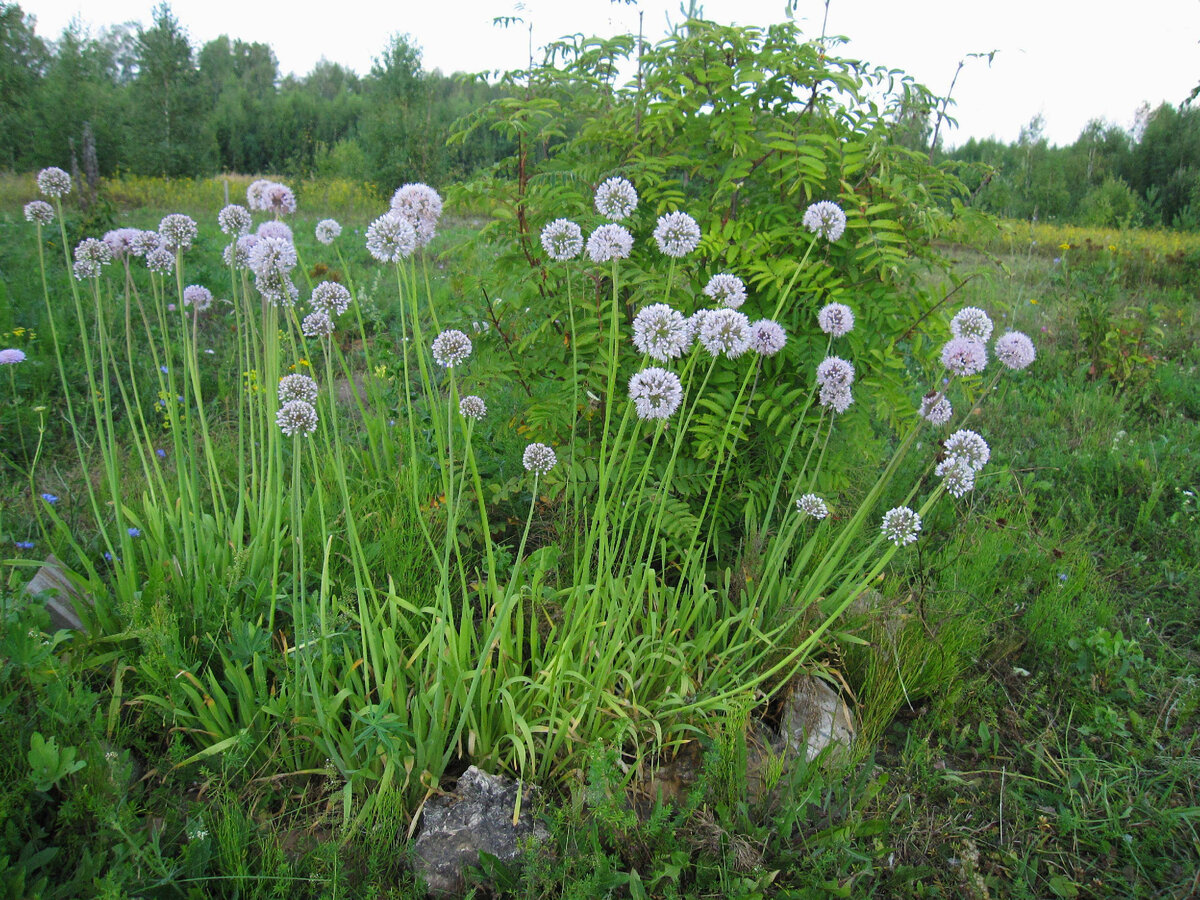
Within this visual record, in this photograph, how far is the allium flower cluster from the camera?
2082mm

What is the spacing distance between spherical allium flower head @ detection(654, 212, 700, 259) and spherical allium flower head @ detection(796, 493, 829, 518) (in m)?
0.95

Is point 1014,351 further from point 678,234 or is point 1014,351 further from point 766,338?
point 678,234

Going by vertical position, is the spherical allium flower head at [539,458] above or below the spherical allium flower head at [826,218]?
below

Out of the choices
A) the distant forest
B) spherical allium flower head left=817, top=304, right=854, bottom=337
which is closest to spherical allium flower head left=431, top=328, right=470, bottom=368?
spherical allium flower head left=817, top=304, right=854, bottom=337

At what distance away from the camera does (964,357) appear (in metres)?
2.11

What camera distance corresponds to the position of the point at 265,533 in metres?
2.29

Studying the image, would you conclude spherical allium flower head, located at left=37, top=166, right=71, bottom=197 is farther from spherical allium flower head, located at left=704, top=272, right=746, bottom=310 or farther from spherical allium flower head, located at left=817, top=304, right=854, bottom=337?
spherical allium flower head, located at left=817, top=304, right=854, bottom=337

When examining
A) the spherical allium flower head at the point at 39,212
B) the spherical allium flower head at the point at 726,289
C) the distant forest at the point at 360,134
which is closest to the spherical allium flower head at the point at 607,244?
the spherical allium flower head at the point at 726,289

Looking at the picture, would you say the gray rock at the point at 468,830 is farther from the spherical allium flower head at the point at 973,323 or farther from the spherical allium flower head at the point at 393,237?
the spherical allium flower head at the point at 973,323

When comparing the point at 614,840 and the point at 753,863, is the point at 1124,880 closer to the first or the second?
the point at 753,863

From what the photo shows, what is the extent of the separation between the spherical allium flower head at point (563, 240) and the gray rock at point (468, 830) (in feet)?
5.09

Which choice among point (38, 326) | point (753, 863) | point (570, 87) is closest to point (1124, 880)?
point (753, 863)

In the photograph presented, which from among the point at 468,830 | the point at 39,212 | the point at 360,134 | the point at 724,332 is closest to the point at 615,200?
the point at 724,332

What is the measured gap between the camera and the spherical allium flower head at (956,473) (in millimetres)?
2129
